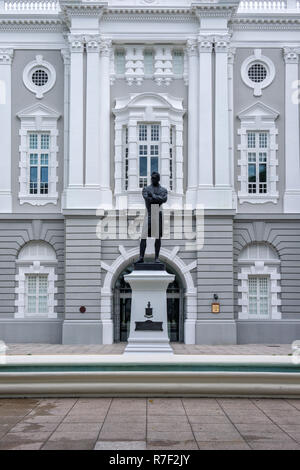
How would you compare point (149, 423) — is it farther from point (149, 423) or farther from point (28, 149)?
point (28, 149)

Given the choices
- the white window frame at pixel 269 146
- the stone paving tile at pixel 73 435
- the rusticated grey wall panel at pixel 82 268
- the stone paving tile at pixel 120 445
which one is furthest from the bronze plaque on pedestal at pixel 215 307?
the stone paving tile at pixel 120 445

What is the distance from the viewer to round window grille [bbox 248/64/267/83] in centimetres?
3038

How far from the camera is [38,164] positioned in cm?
3011

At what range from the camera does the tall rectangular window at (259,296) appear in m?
29.5

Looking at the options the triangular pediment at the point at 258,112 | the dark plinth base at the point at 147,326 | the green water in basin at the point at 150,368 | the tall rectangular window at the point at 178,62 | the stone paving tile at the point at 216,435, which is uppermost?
the tall rectangular window at the point at 178,62

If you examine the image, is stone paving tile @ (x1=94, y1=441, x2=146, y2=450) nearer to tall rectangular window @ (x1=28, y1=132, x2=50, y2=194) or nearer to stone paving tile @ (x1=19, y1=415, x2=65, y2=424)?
stone paving tile @ (x1=19, y1=415, x2=65, y2=424)

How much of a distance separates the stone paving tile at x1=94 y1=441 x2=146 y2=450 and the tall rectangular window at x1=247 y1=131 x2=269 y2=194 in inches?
853

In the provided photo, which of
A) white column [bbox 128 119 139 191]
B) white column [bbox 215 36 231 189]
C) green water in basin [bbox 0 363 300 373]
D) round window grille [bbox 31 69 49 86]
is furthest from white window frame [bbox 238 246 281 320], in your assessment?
green water in basin [bbox 0 363 300 373]

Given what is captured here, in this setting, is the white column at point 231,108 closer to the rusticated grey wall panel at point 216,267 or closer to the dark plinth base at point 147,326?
the rusticated grey wall panel at point 216,267

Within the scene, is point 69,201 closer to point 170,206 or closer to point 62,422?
point 170,206

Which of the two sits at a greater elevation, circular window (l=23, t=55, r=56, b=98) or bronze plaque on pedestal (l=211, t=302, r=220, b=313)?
circular window (l=23, t=55, r=56, b=98)

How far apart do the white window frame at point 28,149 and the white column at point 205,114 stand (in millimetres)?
6449
